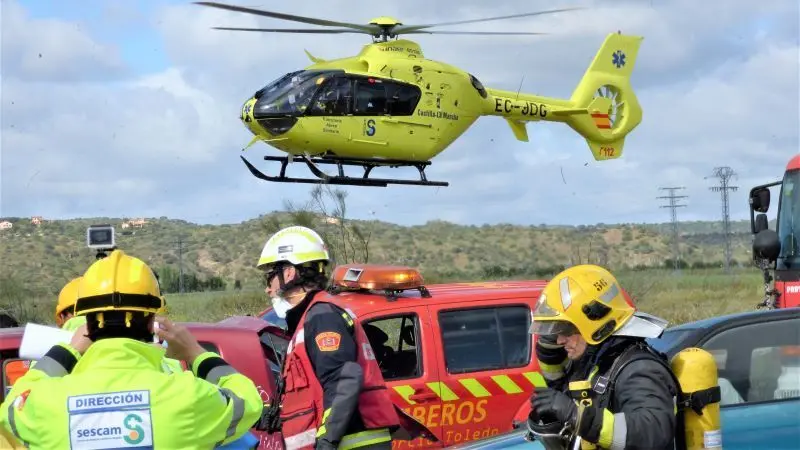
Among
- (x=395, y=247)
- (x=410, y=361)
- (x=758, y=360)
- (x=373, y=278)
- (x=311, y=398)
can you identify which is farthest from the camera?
(x=395, y=247)

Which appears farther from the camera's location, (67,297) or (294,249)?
(67,297)

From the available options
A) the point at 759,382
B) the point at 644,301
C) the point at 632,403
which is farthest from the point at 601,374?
the point at 644,301

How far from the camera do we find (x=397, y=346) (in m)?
7.07

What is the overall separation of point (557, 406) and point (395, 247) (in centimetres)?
5340

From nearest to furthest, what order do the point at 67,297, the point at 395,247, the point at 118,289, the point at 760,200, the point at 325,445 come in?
the point at 118,289
the point at 325,445
the point at 67,297
the point at 760,200
the point at 395,247

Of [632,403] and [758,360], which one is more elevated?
[632,403]

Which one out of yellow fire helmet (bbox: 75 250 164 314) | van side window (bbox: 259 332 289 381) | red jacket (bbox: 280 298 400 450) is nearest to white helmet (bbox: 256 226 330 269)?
red jacket (bbox: 280 298 400 450)

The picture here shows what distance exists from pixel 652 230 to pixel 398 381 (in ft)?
211

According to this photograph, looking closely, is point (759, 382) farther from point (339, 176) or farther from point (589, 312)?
point (339, 176)

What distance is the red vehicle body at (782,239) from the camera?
12641 mm

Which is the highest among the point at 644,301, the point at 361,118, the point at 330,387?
the point at 361,118

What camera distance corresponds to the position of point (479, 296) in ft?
23.6

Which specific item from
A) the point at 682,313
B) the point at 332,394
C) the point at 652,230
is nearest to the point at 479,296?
the point at 332,394

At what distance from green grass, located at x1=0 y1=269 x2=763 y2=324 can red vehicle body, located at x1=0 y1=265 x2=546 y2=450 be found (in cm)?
1068
